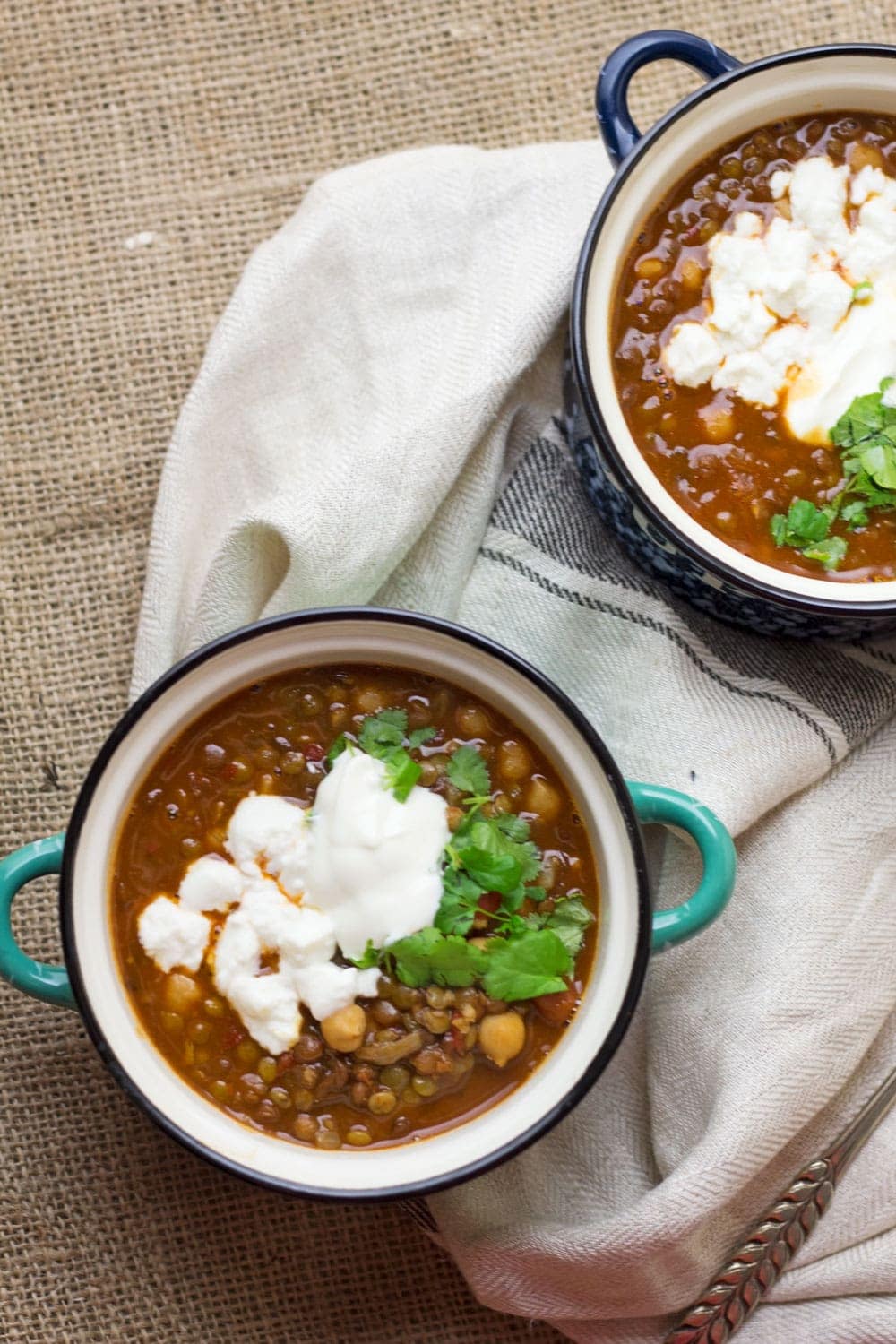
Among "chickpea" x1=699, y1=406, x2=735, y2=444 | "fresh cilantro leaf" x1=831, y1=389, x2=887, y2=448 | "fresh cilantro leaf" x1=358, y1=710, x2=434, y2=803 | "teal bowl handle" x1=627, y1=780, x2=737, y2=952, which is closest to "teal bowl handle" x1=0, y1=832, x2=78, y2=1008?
"fresh cilantro leaf" x1=358, y1=710, x2=434, y2=803

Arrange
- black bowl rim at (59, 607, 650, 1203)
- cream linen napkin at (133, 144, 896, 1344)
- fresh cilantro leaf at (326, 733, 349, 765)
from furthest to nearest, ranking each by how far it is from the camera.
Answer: cream linen napkin at (133, 144, 896, 1344)
fresh cilantro leaf at (326, 733, 349, 765)
black bowl rim at (59, 607, 650, 1203)

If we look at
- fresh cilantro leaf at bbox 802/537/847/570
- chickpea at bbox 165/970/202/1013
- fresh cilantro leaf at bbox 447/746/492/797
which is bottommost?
chickpea at bbox 165/970/202/1013

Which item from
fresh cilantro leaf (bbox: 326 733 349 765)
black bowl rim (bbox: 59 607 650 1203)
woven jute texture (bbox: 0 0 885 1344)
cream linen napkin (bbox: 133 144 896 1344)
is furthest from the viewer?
woven jute texture (bbox: 0 0 885 1344)

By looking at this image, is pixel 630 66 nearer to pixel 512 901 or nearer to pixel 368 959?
pixel 512 901

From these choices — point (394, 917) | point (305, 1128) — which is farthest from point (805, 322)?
point (305, 1128)

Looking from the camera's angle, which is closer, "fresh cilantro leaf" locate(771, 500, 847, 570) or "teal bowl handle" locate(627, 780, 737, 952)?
"teal bowl handle" locate(627, 780, 737, 952)

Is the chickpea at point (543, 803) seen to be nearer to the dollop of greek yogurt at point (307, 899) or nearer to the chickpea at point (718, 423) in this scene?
the dollop of greek yogurt at point (307, 899)

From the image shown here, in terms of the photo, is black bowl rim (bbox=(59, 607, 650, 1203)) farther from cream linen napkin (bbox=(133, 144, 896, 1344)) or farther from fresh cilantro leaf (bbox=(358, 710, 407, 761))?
cream linen napkin (bbox=(133, 144, 896, 1344))
